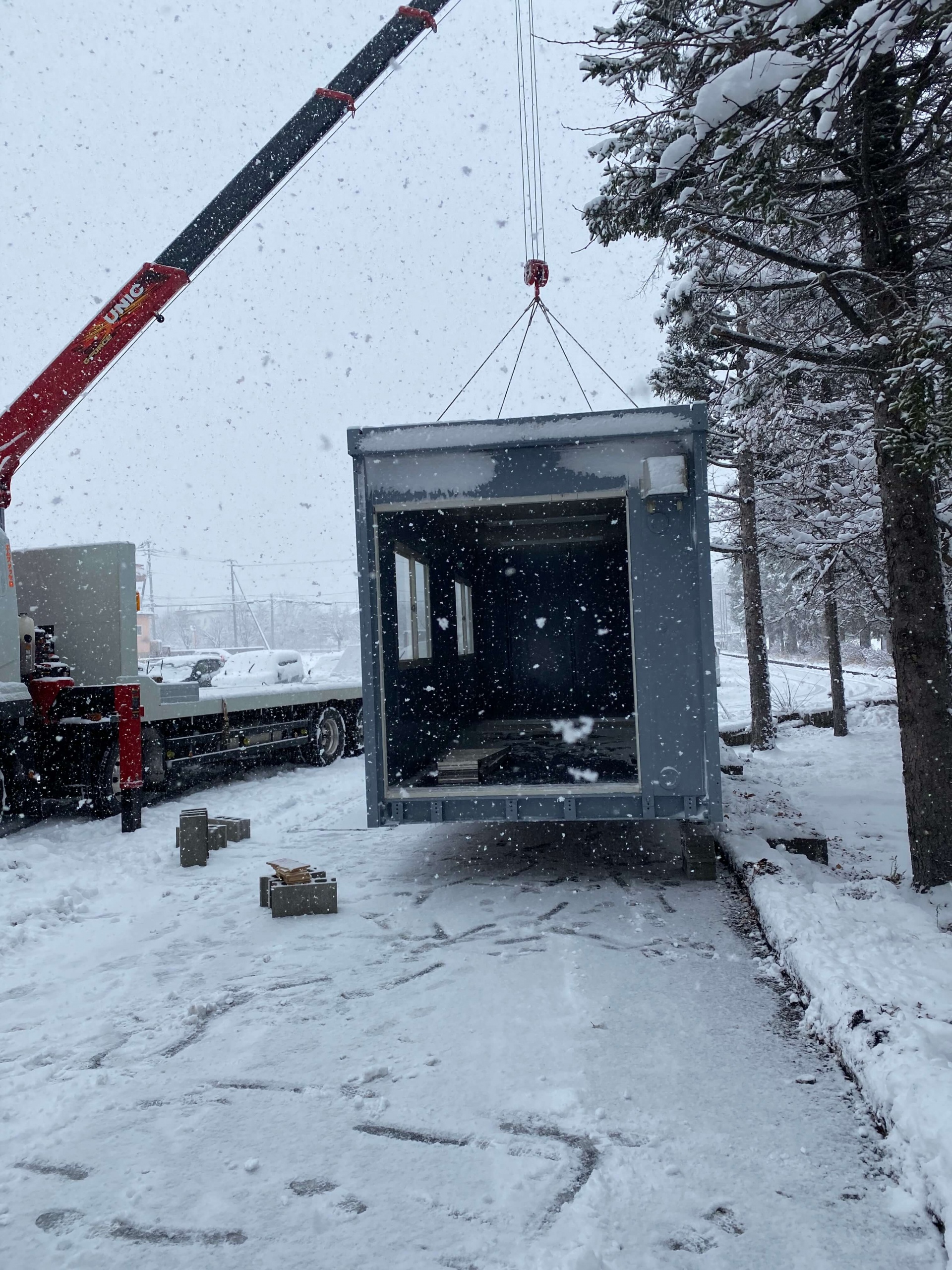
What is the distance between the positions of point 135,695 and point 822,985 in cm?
723

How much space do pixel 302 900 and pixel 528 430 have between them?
365 cm

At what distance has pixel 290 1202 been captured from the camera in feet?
9.19

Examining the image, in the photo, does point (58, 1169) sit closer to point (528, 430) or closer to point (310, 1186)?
point (310, 1186)

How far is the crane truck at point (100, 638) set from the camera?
350 inches

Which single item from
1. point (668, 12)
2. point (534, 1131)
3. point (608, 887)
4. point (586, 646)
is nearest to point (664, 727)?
point (608, 887)

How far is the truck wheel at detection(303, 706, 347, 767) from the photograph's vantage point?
13930mm

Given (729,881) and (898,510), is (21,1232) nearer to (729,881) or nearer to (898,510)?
(729,881)

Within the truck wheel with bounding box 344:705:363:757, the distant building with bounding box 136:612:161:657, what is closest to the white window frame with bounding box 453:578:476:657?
the truck wheel with bounding box 344:705:363:757

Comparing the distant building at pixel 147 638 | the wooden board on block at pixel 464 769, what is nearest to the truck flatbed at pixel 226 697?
the wooden board on block at pixel 464 769

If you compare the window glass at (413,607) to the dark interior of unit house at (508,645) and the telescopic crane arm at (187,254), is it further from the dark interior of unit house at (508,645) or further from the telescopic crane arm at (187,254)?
the telescopic crane arm at (187,254)

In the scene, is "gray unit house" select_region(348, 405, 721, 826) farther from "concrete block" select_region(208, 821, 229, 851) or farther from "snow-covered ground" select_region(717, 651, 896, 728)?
"snow-covered ground" select_region(717, 651, 896, 728)

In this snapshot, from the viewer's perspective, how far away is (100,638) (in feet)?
31.8

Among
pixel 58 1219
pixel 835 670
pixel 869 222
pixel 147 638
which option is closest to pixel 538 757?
pixel 869 222

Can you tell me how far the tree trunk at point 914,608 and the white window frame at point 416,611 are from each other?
164 inches
